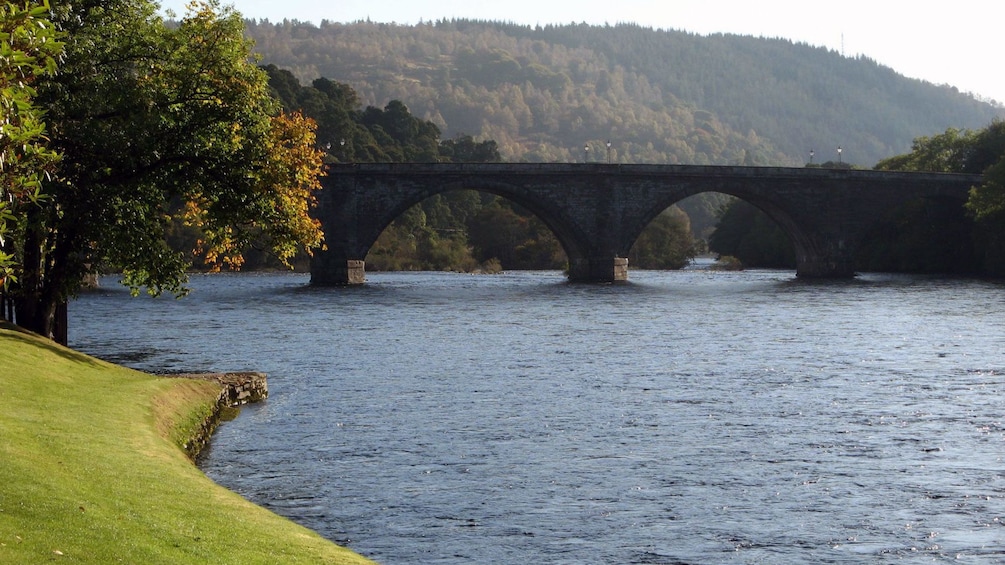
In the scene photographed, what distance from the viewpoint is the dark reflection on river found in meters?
19.0

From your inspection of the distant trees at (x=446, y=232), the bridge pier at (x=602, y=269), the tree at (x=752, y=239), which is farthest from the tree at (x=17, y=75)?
the tree at (x=752, y=239)

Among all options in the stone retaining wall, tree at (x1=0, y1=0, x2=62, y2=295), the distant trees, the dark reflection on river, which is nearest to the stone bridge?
the distant trees

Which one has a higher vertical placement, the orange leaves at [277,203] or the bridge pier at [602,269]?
the orange leaves at [277,203]

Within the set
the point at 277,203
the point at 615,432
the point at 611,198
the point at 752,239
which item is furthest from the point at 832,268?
the point at 615,432

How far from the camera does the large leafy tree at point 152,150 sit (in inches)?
1189

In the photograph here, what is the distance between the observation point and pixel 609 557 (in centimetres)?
1767

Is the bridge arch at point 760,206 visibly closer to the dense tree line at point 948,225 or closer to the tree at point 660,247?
the dense tree line at point 948,225

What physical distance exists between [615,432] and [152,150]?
45.5ft

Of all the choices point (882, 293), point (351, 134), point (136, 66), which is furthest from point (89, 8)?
point (351, 134)

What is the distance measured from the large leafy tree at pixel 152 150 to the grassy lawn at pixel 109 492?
5687mm

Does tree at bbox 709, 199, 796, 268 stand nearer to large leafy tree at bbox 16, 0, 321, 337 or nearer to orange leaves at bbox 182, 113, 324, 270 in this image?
orange leaves at bbox 182, 113, 324, 270

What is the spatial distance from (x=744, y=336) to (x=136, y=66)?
29.8 m

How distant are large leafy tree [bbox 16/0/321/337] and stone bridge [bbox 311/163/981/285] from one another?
66184 mm

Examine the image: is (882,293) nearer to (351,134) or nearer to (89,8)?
(89,8)
